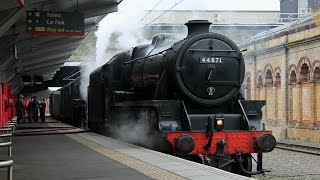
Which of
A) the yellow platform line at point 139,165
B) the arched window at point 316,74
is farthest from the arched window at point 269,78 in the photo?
the yellow platform line at point 139,165

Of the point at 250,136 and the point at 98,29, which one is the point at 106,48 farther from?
the point at 250,136

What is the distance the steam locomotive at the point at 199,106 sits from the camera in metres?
9.23

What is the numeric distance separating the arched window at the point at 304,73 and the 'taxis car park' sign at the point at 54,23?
13.3 metres

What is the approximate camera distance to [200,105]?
10016 mm

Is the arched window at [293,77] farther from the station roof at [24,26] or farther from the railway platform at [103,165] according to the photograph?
the railway platform at [103,165]

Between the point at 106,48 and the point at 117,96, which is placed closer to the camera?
the point at 117,96

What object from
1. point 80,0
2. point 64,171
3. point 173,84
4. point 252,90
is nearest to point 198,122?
point 173,84

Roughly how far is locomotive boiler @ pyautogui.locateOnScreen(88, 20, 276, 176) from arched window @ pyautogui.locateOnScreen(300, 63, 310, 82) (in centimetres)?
1380

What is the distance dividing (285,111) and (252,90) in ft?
16.5

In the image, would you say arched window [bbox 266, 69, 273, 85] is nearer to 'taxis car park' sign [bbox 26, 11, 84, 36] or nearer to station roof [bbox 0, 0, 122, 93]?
station roof [bbox 0, 0, 122, 93]

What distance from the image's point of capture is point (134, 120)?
1112 centimetres

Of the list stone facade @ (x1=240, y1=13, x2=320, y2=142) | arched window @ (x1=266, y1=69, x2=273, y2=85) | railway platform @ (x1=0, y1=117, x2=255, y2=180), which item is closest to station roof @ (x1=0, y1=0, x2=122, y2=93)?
railway platform @ (x1=0, y1=117, x2=255, y2=180)

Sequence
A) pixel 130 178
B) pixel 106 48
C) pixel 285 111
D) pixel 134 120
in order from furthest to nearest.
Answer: pixel 285 111 < pixel 106 48 < pixel 134 120 < pixel 130 178

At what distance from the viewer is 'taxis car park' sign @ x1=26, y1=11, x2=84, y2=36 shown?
508 inches
